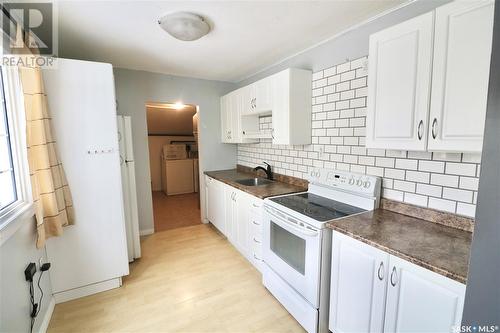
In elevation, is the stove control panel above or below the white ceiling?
A: below

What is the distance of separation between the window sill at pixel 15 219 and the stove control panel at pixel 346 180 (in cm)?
222

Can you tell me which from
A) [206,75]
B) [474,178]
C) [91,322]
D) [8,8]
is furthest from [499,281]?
[206,75]

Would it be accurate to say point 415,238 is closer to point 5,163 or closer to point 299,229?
point 299,229

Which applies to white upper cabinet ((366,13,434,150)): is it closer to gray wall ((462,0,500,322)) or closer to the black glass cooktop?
the black glass cooktop

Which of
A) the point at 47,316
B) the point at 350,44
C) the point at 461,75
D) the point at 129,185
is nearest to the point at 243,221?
the point at 129,185

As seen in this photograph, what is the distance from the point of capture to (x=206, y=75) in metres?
3.42

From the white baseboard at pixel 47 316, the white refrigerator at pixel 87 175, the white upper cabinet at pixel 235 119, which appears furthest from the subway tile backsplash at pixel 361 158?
the white baseboard at pixel 47 316

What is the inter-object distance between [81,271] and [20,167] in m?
1.03

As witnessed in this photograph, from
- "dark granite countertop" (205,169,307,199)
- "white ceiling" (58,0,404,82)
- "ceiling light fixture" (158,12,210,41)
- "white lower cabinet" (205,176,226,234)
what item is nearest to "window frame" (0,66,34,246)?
"white ceiling" (58,0,404,82)

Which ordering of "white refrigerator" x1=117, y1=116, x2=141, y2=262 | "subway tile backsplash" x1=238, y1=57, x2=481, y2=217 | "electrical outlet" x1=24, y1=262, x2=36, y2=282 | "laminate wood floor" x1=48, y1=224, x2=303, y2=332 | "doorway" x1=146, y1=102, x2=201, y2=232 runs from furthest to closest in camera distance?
"doorway" x1=146, y1=102, x2=201, y2=232 → "white refrigerator" x1=117, y1=116, x2=141, y2=262 → "laminate wood floor" x1=48, y1=224, x2=303, y2=332 → "electrical outlet" x1=24, y1=262, x2=36, y2=282 → "subway tile backsplash" x1=238, y1=57, x2=481, y2=217

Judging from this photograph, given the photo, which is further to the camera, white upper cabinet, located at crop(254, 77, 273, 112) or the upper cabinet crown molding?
white upper cabinet, located at crop(254, 77, 273, 112)

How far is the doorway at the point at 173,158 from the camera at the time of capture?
17.0 feet

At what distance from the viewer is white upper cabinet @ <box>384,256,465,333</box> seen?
1.01m

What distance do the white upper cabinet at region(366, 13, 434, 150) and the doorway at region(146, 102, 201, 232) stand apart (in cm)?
389
